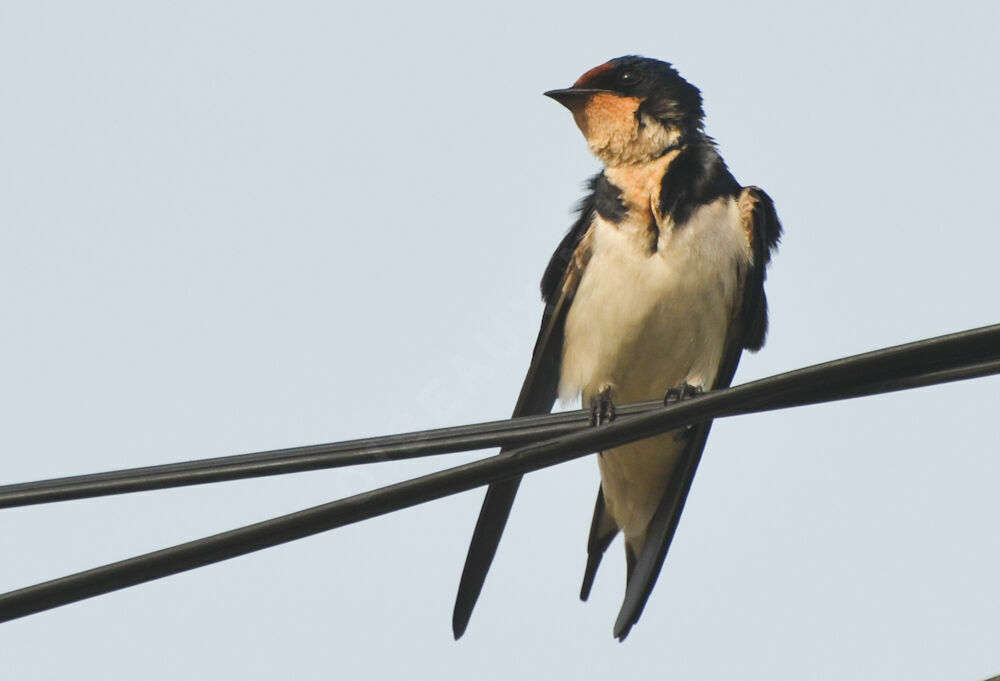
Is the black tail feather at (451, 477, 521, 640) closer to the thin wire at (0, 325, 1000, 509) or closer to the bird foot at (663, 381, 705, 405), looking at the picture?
the bird foot at (663, 381, 705, 405)

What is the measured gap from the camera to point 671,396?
5.30 meters

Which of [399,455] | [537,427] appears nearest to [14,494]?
[399,455]

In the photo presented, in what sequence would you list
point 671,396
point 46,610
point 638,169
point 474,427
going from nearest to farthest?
point 46,610
point 474,427
point 671,396
point 638,169

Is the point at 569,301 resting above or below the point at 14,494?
above

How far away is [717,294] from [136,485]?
2880 millimetres

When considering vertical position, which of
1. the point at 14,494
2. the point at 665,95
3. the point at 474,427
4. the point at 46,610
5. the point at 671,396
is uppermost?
the point at 665,95

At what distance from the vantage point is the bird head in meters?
5.87

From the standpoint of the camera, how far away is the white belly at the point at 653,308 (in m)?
5.36

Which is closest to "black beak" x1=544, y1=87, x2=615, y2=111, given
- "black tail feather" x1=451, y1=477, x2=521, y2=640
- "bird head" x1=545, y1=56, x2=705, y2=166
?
"bird head" x1=545, y1=56, x2=705, y2=166

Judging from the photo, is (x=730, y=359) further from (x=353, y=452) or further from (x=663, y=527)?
(x=353, y=452)

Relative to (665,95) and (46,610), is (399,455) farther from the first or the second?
(665,95)

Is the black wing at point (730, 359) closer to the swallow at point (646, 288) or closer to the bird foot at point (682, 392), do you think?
the swallow at point (646, 288)

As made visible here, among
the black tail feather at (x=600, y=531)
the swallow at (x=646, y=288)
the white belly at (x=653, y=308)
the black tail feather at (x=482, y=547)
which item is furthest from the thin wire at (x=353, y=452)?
the black tail feather at (x=600, y=531)

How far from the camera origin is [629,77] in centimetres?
609
